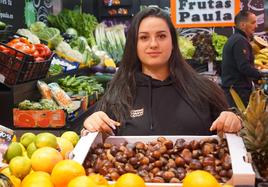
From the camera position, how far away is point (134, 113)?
2.71 metres

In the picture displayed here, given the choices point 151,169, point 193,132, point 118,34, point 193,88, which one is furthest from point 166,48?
point 118,34

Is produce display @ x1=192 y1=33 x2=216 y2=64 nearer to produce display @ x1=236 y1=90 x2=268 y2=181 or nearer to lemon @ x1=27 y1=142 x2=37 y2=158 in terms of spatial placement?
produce display @ x1=236 y1=90 x2=268 y2=181

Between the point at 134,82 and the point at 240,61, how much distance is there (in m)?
3.58

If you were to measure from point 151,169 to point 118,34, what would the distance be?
6.69m

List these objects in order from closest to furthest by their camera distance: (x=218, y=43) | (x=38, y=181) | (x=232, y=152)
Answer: (x=38, y=181) → (x=232, y=152) → (x=218, y=43)

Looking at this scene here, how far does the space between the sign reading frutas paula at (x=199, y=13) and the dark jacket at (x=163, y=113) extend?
4.58 metres

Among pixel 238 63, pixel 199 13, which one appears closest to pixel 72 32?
pixel 199 13

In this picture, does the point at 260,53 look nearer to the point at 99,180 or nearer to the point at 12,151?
the point at 12,151

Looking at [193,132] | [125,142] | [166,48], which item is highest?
[166,48]

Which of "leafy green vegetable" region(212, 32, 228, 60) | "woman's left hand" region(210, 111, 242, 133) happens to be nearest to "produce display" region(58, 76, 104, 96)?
"leafy green vegetable" region(212, 32, 228, 60)

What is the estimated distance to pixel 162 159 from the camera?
1.84m

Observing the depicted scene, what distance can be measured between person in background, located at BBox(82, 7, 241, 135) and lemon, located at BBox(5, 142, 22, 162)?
662 mm

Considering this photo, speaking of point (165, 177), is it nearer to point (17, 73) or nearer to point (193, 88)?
point (193, 88)

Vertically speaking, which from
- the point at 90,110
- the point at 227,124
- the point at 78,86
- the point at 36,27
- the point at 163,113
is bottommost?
the point at 90,110
